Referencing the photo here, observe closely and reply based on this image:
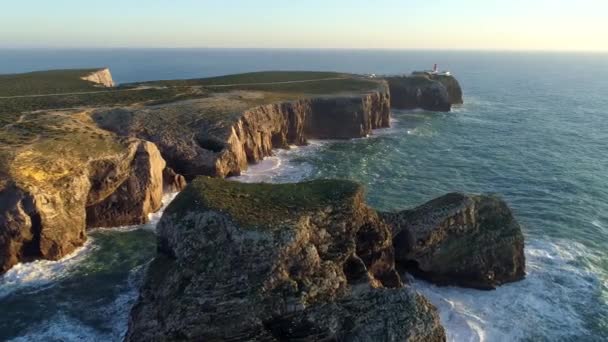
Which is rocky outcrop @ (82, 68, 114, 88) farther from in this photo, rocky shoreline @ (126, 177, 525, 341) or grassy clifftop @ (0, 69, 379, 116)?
rocky shoreline @ (126, 177, 525, 341)

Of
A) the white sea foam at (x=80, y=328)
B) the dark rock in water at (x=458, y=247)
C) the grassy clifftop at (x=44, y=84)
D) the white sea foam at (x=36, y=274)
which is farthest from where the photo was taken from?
the grassy clifftop at (x=44, y=84)

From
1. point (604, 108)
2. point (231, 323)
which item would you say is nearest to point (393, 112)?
point (604, 108)

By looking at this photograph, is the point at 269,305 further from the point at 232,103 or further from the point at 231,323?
the point at 232,103

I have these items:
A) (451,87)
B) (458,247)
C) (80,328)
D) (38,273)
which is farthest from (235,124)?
(451,87)

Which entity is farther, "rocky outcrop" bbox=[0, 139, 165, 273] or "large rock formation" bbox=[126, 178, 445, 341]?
"rocky outcrop" bbox=[0, 139, 165, 273]

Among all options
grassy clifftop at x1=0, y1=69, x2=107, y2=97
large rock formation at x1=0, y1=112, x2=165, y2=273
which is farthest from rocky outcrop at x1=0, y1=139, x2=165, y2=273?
grassy clifftop at x1=0, y1=69, x2=107, y2=97

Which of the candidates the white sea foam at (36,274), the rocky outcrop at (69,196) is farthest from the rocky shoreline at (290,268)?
the rocky outcrop at (69,196)

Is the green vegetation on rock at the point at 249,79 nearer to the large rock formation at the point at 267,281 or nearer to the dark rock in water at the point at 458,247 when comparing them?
the dark rock in water at the point at 458,247

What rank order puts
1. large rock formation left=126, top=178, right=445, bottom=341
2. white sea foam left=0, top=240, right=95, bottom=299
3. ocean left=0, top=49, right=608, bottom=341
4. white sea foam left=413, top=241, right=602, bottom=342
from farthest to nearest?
white sea foam left=0, top=240, right=95, bottom=299, ocean left=0, top=49, right=608, bottom=341, white sea foam left=413, top=241, right=602, bottom=342, large rock formation left=126, top=178, right=445, bottom=341
